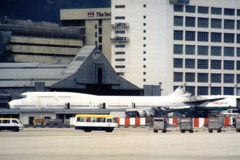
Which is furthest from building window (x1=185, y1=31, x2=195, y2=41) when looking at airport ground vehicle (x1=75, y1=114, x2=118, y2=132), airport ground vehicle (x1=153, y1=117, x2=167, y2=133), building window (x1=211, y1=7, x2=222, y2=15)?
airport ground vehicle (x1=153, y1=117, x2=167, y2=133)

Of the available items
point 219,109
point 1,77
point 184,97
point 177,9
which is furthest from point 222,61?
point 1,77

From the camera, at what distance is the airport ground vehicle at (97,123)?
71.9m

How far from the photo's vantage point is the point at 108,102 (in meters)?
122

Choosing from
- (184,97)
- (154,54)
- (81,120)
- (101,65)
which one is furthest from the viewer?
(154,54)

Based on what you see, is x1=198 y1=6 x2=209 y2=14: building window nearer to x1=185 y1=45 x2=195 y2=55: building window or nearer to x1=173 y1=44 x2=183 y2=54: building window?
x1=185 y1=45 x2=195 y2=55: building window

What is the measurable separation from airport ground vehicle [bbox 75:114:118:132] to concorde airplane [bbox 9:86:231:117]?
4207 centimetres

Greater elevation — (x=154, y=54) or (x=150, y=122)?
(x=154, y=54)

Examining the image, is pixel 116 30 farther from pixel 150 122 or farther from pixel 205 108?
pixel 150 122

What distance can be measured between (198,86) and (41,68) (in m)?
65.7

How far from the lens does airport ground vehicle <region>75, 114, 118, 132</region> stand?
71.9 meters


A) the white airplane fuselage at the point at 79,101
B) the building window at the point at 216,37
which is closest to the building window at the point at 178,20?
the building window at the point at 216,37

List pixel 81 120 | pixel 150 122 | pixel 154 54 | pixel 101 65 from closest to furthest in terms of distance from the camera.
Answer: pixel 81 120 → pixel 150 122 → pixel 101 65 → pixel 154 54

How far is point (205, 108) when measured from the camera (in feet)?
489

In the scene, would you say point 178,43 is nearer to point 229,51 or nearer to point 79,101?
point 229,51
